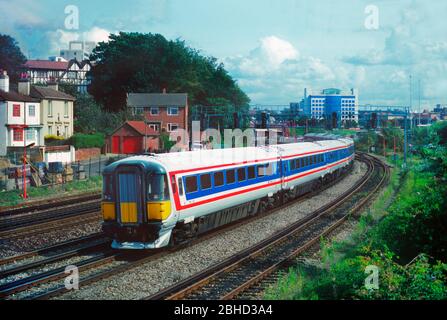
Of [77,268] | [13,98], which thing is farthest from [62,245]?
[13,98]

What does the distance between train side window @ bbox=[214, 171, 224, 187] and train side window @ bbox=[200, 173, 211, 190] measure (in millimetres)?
463

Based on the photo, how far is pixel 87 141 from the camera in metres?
47.5

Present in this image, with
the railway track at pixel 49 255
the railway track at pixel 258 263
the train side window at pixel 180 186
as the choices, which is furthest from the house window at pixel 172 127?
the train side window at pixel 180 186

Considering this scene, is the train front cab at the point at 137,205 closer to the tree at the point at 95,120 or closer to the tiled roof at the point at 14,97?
the tiled roof at the point at 14,97

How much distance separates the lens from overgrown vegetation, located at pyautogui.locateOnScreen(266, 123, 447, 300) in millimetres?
10555

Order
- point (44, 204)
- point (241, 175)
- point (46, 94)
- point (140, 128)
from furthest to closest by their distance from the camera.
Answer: point (46, 94), point (140, 128), point (44, 204), point (241, 175)

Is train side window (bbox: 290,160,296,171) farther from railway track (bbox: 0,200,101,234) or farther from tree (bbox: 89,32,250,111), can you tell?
tree (bbox: 89,32,250,111)

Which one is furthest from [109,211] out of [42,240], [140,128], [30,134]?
[140,128]

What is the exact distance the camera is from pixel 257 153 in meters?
23.3

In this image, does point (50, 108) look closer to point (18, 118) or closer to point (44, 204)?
point (18, 118)

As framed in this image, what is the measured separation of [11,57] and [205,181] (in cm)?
5081

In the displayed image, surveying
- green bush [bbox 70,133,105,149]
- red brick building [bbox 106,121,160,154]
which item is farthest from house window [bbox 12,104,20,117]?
red brick building [bbox 106,121,160,154]

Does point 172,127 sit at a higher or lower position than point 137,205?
higher

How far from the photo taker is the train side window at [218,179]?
19.1m
